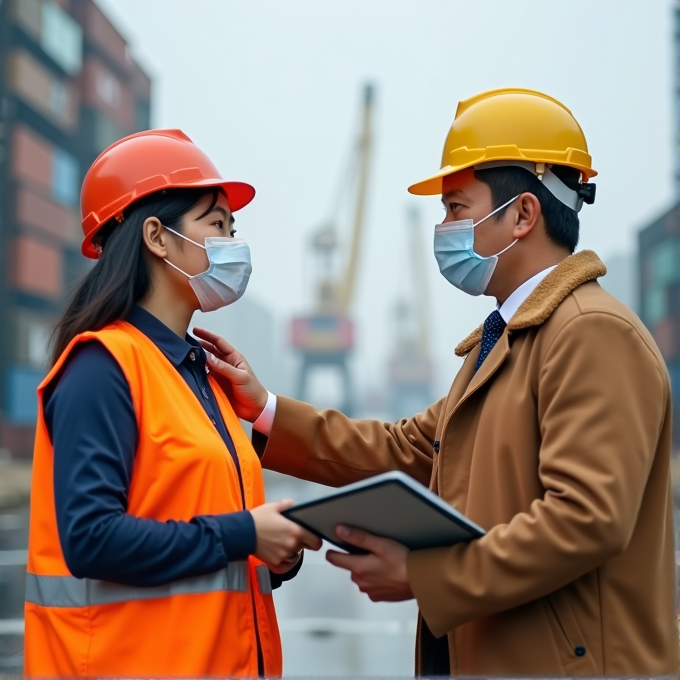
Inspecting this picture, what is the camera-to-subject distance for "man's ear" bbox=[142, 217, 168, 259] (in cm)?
200

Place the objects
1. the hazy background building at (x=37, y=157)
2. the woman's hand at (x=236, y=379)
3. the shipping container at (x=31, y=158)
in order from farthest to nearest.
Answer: the shipping container at (x=31, y=158)
the hazy background building at (x=37, y=157)
the woman's hand at (x=236, y=379)

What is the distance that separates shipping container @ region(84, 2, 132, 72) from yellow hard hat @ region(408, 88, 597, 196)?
31.7 m

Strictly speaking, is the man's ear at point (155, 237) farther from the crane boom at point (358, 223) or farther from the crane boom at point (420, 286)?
the crane boom at point (420, 286)

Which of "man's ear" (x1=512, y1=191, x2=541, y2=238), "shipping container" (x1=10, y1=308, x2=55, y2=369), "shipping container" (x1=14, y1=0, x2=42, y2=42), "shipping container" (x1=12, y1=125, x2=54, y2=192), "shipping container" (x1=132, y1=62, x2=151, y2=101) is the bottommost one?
"man's ear" (x1=512, y1=191, x2=541, y2=238)

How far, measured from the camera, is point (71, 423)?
1.65 m

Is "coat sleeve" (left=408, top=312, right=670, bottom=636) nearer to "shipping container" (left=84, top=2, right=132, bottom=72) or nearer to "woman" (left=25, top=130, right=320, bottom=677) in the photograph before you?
"woman" (left=25, top=130, right=320, bottom=677)

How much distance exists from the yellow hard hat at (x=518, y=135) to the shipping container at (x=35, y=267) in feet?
80.7

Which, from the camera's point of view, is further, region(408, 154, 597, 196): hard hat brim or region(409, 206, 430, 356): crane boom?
region(409, 206, 430, 356): crane boom

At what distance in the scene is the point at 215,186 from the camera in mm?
2074

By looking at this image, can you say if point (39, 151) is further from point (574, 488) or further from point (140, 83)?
point (574, 488)

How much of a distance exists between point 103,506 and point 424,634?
32.9 inches

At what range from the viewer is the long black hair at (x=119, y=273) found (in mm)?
1910

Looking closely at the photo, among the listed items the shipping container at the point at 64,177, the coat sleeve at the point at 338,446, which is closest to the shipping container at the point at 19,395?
the shipping container at the point at 64,177

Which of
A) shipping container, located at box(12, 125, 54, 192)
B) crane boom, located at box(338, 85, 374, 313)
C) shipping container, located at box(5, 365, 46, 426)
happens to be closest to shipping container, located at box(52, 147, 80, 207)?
shipping container, located at box(12, 125, 54, 192)
